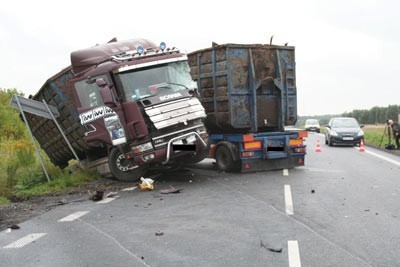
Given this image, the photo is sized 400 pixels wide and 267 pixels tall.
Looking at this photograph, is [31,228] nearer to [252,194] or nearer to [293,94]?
[252,194]

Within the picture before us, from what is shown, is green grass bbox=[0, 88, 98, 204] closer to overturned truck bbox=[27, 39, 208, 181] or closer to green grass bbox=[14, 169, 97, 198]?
green grass bbox=[14, 169, 97, 198]

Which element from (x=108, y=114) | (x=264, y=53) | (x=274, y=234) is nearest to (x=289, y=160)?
(x=264, y=53)

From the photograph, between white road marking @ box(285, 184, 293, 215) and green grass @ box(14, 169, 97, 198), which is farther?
green grass @ box(14, 169, 97, 198)

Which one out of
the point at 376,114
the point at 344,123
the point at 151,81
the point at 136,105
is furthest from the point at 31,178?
the point at 376,114

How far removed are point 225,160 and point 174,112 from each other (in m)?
2.99

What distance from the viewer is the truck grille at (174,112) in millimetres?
9734

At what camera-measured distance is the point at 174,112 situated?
32.4ft

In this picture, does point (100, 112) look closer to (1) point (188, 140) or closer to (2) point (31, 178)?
(1) point (188, 140)

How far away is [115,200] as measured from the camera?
8797mm

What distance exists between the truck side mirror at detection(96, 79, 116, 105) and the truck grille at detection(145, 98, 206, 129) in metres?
0.82

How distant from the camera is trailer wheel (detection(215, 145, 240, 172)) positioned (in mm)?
12156

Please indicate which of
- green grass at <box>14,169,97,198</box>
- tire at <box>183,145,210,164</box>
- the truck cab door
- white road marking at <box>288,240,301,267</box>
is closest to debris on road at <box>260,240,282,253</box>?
white road marking at <box>288,240,301,267</box>

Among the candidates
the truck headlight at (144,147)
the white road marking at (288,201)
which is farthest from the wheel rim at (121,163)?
the white road marking at (288,201)

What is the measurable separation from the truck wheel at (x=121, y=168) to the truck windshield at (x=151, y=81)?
174cm
